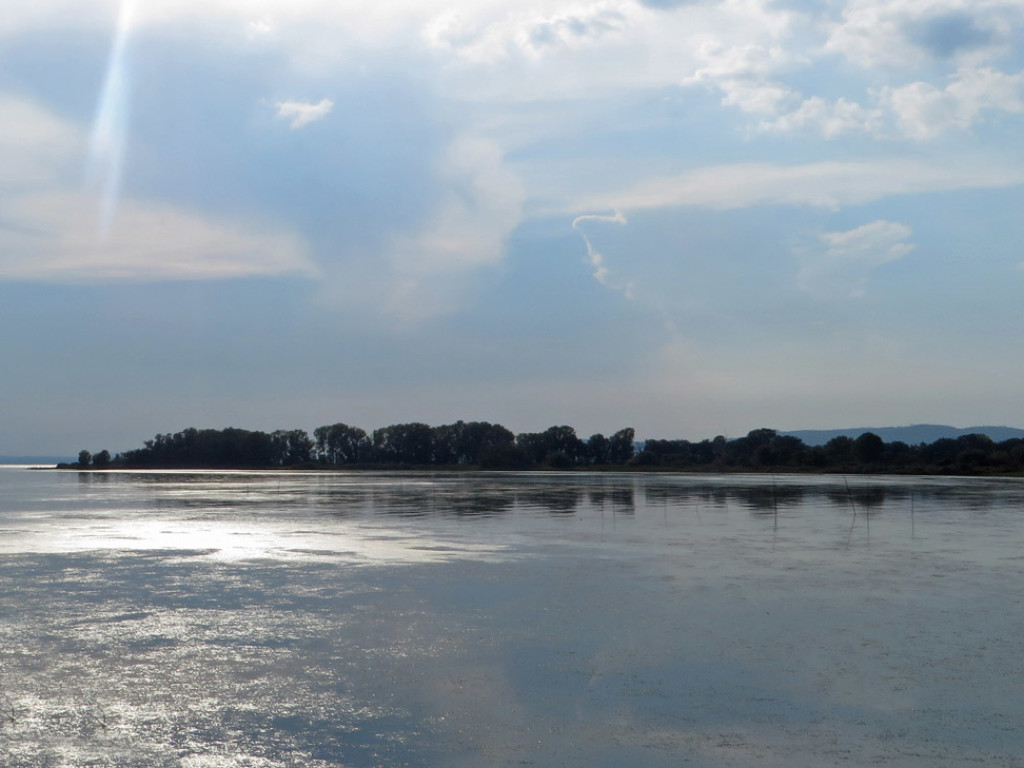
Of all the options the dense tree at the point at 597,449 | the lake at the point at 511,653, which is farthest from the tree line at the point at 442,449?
the lake at the point at 511,653

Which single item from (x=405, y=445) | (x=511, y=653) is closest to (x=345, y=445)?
(x=405, y=445)

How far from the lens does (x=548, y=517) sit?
28.5 m

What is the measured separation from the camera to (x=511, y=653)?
387 inches

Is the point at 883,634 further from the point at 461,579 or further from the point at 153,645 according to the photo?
the point at 153,645

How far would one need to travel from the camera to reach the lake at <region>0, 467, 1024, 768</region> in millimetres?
6938

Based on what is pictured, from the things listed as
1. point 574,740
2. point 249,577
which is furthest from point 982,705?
point 249,577

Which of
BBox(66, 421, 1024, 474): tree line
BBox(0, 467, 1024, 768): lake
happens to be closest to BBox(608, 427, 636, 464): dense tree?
BBox(66, 421, 1024, 474): tree line

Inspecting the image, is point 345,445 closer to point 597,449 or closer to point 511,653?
point 597,449

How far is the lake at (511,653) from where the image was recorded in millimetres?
6938

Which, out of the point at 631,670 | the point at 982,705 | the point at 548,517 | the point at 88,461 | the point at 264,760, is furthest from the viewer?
the point at 88,461

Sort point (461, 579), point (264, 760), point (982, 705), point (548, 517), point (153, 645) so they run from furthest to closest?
point (548, 517)
point (461, 579)
point (153, 645)
point (982, 705)
point (264, 760)

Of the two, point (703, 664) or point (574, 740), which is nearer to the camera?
point (574, 740)

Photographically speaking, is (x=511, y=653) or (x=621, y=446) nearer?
(x=511, y=653)

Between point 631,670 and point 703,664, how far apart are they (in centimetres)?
79
